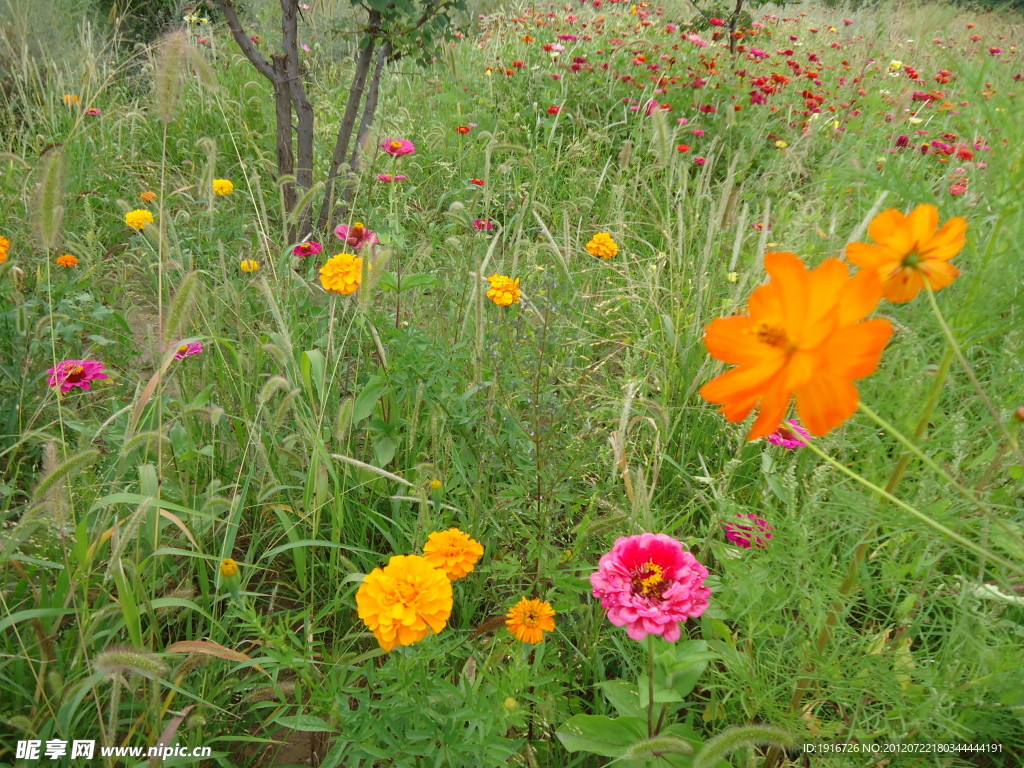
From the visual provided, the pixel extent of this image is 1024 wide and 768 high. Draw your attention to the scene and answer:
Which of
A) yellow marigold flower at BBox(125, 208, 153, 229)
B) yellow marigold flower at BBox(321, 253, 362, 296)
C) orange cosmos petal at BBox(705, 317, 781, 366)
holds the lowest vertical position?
yellow marigold flower at BBox(125, 208, 153, 229)

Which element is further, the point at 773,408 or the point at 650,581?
the point at 650,581

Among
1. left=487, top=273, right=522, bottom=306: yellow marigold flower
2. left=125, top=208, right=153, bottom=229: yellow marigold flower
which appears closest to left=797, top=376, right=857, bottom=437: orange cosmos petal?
left=487, top=273, right=522, bottom=306: yellow marigold flower

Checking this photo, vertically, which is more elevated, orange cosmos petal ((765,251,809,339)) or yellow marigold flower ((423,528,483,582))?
orange cosmos petal ((765,251,809,339))

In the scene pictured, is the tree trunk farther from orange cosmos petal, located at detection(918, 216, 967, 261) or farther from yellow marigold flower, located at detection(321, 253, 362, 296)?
orange cosmos petal, located at detection(918, 216, 967, 261)

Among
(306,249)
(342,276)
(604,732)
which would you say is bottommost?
(604,732)

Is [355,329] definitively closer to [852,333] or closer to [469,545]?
[469,545]

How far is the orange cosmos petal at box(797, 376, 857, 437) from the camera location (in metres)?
0.62

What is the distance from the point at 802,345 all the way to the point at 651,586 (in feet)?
1.49

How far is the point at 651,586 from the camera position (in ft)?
3.11

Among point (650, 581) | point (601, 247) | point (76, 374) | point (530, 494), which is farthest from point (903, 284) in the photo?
point (76, 374)

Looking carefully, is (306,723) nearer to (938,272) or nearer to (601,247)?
(938,272)

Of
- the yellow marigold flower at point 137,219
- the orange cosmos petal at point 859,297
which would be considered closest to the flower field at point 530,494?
the orange cosmos petal at point 859,297

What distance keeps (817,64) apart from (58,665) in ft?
17.8

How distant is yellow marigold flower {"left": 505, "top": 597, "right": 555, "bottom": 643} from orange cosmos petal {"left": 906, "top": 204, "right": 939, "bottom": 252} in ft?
2.50
